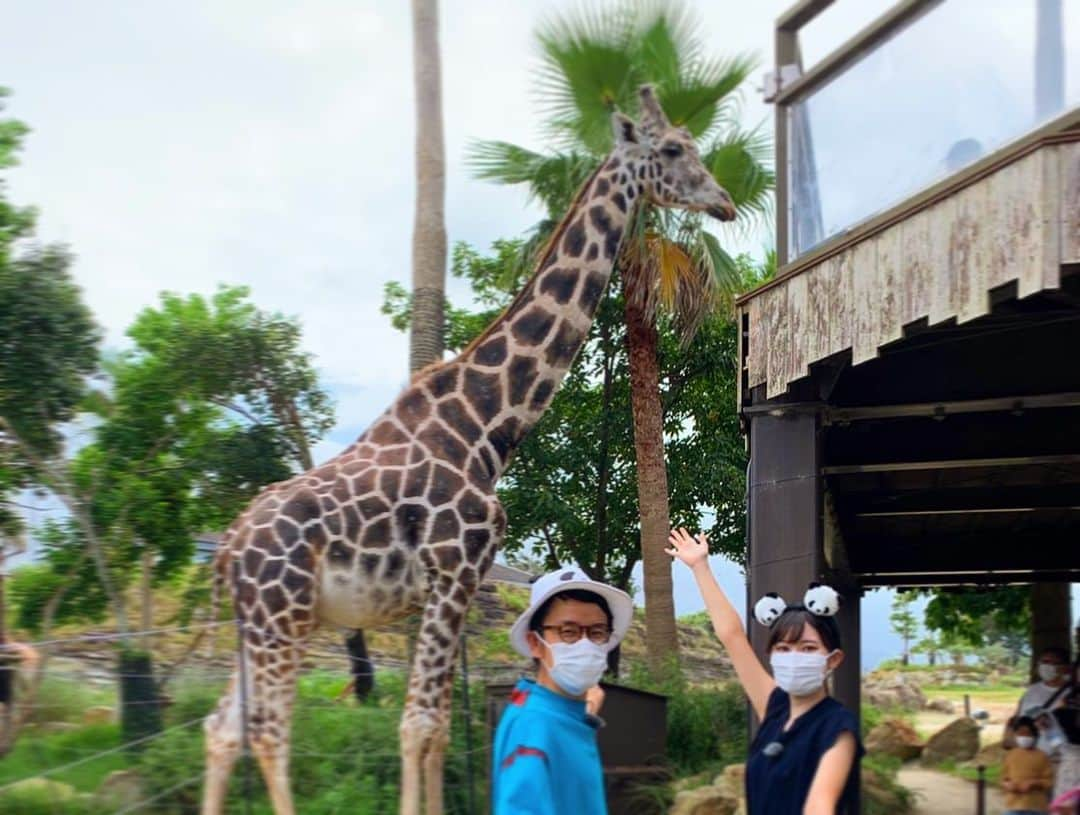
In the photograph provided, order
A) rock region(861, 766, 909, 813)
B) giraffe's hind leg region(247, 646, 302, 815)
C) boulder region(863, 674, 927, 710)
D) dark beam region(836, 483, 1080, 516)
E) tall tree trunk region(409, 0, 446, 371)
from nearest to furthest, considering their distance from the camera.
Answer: giraffe's hind leg region(247, 646, 302, 815)
dark beam region(836, 483, 1080, 516)
rock region(861, 766, 909, 813)
tall tree trunk region(409, 0, 446, 371)
boulder region(863, 674, 927, 710)

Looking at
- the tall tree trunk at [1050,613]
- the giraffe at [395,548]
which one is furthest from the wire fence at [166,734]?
the tall tree trunk at [1050,613]

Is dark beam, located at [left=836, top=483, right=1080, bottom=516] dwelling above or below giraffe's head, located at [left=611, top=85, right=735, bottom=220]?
below

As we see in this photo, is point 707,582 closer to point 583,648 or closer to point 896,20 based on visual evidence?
point 583,648

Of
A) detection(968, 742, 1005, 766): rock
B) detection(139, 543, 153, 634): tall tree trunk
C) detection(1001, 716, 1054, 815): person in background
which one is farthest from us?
detection(968, 742, 1005, 766): rock

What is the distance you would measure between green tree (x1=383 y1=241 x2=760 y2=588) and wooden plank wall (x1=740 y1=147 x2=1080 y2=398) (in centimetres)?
950

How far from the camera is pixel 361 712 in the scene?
8.31 metres

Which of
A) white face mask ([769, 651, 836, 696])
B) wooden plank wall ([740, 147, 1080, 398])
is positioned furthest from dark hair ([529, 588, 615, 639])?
wooden plank wall ([740, 147, 1080, 398])

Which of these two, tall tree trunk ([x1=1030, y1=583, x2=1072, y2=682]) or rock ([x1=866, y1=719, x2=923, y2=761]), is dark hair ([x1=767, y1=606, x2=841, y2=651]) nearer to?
tall tree trunk ([x1=1030, y1=583, x2=1072, y2=682])

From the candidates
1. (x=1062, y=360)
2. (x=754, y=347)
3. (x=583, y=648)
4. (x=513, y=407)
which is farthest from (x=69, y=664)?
(x=1062, y=360)

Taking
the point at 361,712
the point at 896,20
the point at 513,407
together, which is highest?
the point at 896,20

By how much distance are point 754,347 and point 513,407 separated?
1.71 m

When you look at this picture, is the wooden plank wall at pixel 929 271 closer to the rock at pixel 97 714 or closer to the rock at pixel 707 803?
the rock at pixel 707 803

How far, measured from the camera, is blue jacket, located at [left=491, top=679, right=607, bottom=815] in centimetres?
329

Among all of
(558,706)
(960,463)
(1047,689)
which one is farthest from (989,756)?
(558,706)
